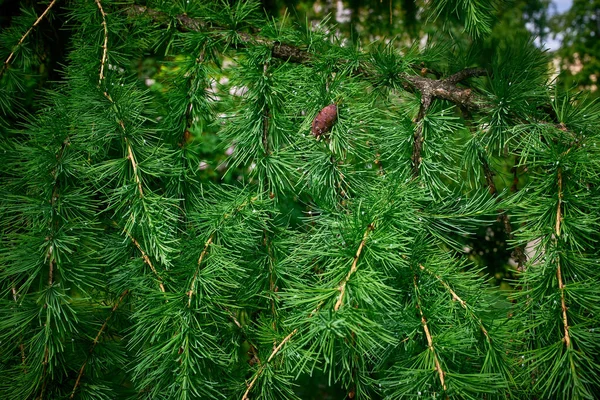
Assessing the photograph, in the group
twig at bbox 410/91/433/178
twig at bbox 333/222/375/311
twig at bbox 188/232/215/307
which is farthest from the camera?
twig at bbox 410/91/433/178

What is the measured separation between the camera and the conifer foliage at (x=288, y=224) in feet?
2.09

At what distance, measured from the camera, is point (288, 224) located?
2.76 feet

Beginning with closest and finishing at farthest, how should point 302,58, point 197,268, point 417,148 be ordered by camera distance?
point 197,268, point 417,148, point 302,58

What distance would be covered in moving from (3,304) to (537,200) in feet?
2.61

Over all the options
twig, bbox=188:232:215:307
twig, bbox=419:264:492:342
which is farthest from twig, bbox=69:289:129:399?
twig, bbox=419:264:492:342

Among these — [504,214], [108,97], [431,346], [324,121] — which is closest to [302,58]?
[324,121]

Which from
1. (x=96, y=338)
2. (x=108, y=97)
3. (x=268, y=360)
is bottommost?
(x=96, y=338)

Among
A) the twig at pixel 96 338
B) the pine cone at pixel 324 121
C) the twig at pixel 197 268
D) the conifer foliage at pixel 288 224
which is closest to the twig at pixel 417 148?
the conifer foliage at pixel 288 224

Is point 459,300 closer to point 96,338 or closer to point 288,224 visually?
point 288,224

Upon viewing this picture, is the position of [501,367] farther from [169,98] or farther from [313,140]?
[169,98]

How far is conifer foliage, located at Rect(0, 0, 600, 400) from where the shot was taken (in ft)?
2.09

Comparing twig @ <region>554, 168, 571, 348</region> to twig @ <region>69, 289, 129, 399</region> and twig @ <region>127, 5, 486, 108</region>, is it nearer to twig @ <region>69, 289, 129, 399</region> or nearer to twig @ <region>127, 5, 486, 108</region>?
twig @ <region>127, 5, 486, 108</region>

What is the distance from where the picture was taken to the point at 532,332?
0.66 metres

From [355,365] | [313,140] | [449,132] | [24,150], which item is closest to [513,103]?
[449,132]
